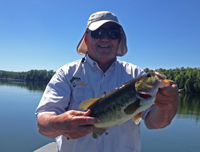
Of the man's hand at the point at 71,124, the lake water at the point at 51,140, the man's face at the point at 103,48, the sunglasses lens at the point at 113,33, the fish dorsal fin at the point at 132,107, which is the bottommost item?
the lake water at the point at 51,140

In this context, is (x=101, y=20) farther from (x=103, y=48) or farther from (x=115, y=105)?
(x=115, y=105)

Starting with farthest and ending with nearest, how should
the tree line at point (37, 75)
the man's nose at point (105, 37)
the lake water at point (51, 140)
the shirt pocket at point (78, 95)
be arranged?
the tree line at point (37, 75) < the lake water at point (51, 140) < the man's nose at point (105, 37) < the shirt pocket at point (78, 95)

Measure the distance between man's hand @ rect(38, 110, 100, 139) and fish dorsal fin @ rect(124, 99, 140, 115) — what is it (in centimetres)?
47

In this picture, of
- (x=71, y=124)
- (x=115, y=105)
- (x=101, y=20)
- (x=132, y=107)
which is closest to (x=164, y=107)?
(x=132, y=107)

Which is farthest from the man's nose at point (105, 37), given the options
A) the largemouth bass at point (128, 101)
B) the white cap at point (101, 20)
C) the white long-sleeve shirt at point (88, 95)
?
the largemouth bass at point (128, 101)

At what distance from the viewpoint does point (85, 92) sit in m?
3.34

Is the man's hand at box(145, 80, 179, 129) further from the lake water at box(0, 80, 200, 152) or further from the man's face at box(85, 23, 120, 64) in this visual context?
the lake water at box(0, 80, 200, 152)

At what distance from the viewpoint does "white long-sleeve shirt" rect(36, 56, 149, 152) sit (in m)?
2.98

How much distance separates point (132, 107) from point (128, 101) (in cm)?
11

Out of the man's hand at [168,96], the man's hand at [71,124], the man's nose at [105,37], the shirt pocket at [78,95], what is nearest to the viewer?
the man's hand at [71,124]

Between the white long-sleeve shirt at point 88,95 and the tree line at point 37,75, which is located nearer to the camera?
the white long-sleeve shirt at point 88,95

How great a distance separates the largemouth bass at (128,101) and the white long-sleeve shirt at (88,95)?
1.95 ft

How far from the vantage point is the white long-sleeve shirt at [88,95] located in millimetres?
2982

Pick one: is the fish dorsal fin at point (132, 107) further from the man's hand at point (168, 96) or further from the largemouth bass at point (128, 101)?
the man's hand at point (168, 96)
